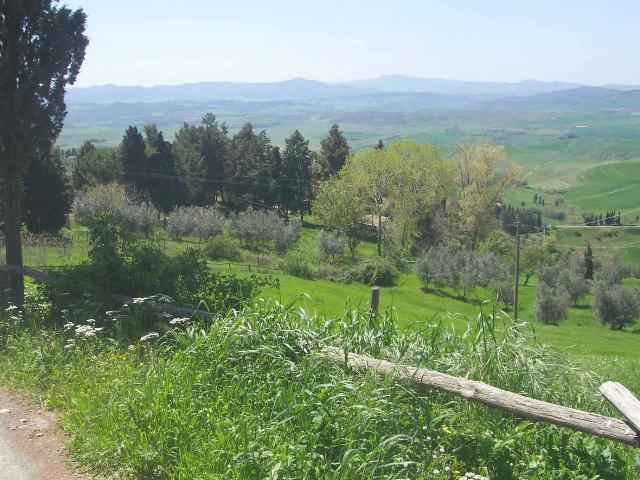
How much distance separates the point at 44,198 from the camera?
43.5m

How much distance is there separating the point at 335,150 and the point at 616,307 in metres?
40.1

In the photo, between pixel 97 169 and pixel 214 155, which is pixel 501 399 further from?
pixel 214 155

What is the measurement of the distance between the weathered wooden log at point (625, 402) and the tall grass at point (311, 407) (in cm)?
68

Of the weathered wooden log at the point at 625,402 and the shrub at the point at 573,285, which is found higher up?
the weathered wooden log at the point at 625,402

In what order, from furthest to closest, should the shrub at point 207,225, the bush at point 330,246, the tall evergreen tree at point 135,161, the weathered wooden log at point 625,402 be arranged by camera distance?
1. the tall evergreen tree at point 135,161
2. the shrub at point 207,225
3. the bush at point 330,246
4. the weathered wooden log at point 625,402

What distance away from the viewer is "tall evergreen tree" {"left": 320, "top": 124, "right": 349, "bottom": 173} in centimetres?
7269

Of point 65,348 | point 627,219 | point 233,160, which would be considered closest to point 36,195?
point 233,160

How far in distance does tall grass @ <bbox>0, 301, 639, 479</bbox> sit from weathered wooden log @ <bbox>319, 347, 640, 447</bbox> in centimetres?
14

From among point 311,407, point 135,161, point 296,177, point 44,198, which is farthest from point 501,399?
point 296,177

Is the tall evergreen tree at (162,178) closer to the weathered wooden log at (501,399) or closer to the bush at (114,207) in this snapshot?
the bush at (114,207)

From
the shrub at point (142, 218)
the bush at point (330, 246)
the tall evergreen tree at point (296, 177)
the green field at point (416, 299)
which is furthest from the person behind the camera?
the tall evergreen tree at point (296, 177)

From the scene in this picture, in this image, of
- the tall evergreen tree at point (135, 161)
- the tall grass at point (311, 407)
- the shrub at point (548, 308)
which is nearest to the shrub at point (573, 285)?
the shrub at point (548, 308)

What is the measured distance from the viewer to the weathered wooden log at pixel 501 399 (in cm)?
475

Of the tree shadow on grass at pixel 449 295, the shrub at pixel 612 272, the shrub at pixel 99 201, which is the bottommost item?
the shrub at pixel 612 272
